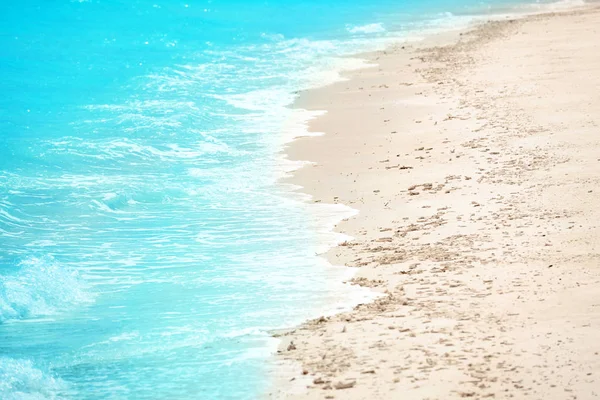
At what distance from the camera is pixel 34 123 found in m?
16.7

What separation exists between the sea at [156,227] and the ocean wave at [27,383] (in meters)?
0.01

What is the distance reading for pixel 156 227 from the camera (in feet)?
32.8

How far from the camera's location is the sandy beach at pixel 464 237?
5758 millimetres

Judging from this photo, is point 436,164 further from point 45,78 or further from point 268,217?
point 45,78

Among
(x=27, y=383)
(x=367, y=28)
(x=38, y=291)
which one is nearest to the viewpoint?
(x=27, y=383)

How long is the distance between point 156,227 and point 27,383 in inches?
152

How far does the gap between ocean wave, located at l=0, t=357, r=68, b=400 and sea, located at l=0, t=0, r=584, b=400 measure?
0.01 metres

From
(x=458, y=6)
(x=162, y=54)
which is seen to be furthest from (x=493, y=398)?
(x=458, y=6)

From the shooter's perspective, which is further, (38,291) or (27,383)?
(38,291)

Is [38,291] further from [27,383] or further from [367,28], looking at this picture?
[367,28]

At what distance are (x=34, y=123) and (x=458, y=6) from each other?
26.2 metres

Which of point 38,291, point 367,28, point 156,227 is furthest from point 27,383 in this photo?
point 367,28

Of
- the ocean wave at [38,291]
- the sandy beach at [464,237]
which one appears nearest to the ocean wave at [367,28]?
the sandy beach at [464,237]

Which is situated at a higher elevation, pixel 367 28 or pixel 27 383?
pixel 367 28
